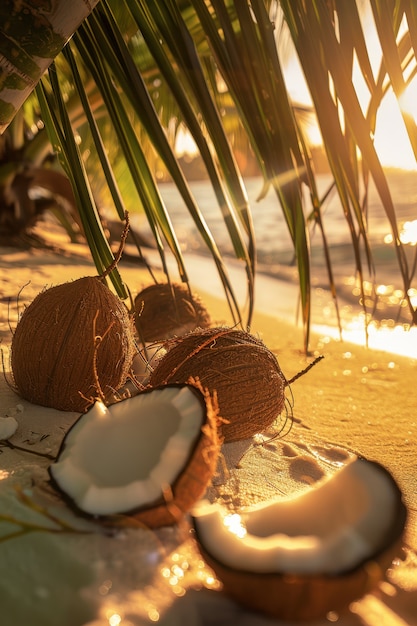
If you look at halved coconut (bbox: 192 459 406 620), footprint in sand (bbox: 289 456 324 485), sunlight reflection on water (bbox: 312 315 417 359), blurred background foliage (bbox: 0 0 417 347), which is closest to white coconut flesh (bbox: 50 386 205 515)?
halved coconut (bbox: 192 459 406 620)

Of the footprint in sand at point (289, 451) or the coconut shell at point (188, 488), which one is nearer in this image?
the coconut shell at point (188, 488)

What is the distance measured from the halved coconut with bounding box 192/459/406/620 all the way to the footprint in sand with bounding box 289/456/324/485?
0.37 metres

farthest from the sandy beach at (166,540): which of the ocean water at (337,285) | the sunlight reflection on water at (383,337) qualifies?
the sunlight reflection on water at (383,337)

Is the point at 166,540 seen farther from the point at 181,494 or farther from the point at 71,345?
the point at 71,345

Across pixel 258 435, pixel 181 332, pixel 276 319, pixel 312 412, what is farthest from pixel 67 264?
pixel 258 435

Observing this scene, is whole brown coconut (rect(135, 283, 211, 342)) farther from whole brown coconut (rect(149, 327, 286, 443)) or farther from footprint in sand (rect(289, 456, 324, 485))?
footprint in sand (rect(289, 456, 324, 485))

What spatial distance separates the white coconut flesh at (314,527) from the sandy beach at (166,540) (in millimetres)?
66

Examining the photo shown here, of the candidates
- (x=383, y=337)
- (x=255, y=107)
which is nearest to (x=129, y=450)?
(x=255, y=107)

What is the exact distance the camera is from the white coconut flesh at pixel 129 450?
104 cm

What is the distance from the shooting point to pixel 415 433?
208cm

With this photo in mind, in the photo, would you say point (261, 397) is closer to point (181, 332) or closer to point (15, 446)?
point (15, 446)

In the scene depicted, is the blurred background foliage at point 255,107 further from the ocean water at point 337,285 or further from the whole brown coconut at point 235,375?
the whole brown coconut at point 235,375

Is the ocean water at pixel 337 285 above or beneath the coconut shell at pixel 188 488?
above

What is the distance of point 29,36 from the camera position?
3.19ft
